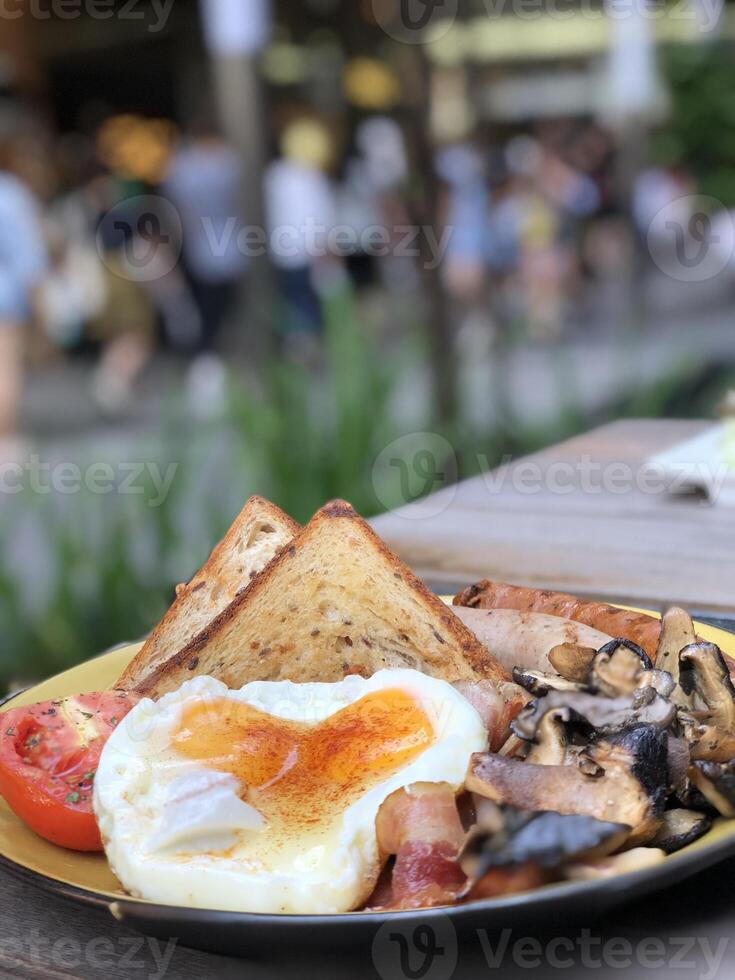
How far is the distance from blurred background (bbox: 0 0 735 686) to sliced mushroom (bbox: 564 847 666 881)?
2481 millimetres

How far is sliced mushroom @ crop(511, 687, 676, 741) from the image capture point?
0.96 metres

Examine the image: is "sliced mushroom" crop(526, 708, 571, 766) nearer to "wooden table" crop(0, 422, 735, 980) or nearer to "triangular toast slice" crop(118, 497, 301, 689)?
"wooden table" crop(0, 422, 735, 980)

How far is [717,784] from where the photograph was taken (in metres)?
0.90

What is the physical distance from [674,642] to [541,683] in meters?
0.13

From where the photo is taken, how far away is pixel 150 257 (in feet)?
41.7

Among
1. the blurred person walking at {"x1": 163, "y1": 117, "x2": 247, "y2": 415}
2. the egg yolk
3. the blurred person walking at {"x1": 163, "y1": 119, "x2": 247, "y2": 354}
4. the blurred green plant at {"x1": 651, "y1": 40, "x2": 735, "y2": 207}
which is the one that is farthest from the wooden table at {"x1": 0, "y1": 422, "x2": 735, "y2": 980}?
the blurred green plant at {"x1": 651, "y1": 40, "x2": 735, "y2": 207}

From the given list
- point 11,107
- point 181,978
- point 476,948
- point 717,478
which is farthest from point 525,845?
point 11,107

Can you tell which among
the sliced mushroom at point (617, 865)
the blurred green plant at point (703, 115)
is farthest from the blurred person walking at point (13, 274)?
the blurred green plant at point (703, 115)

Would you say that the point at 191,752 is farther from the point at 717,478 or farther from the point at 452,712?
the point at 717,478

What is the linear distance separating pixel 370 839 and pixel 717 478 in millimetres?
1626

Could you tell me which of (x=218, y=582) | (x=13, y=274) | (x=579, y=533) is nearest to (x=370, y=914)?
(x=218, y=582)

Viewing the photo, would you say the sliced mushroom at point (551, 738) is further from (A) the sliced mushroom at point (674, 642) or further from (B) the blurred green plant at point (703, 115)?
(B) the blurred green plant at point (703, 115)

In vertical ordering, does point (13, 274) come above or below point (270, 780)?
above

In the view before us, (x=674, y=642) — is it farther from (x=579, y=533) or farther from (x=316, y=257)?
(x=316, y=257)
